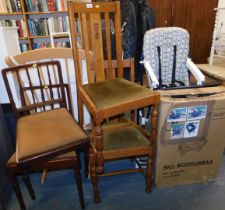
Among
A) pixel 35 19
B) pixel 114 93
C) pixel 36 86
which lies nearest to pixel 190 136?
pixel 114 93

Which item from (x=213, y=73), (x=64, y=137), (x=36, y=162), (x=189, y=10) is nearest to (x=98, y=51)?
(x=64, y=137)

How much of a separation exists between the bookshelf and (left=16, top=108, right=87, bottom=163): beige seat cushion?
103 inches

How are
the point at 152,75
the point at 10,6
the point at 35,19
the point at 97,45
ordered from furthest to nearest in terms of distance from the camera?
the point at 35,19 → the point at 10,6 → the point at 152,75 → the point at 97,45

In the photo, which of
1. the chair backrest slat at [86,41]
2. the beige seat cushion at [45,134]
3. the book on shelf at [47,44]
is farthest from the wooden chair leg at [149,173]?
the book on shelf at [47,44]

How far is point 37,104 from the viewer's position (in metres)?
1.39

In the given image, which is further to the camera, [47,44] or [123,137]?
[47,44]

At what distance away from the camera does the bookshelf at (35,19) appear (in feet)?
10.7

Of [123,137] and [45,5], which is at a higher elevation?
[45,5]

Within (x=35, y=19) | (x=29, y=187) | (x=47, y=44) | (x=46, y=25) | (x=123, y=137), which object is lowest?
(x=29, y=187)

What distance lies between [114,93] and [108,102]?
0.12 metres

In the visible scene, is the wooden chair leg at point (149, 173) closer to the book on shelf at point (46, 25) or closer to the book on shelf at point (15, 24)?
the book on shelf at point (46, 25)

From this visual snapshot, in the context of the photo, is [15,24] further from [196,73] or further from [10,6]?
[196,73]

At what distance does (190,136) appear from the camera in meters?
1.25

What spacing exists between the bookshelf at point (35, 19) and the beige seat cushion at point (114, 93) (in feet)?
8.61
